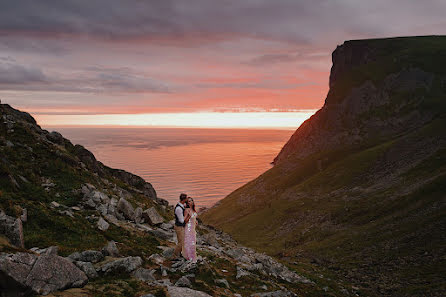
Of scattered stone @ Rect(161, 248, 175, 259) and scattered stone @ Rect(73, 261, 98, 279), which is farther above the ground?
scattered stone @ Rect(73, 261, 98, 279)

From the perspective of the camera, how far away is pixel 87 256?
15.7m

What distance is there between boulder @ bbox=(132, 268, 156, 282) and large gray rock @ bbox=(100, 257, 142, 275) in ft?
0.99

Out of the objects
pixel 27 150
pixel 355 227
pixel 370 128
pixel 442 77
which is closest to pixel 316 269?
pixel 355 227

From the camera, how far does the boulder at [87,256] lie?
15.4 m

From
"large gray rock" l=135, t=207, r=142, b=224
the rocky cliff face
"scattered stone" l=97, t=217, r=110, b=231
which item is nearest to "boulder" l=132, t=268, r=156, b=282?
"scattered stone" l=97, t=217, r=110, b=231

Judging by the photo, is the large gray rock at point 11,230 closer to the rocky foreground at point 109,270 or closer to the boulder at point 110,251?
the rocky foreground at point 109,270

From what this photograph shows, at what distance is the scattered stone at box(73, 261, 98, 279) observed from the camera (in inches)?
557

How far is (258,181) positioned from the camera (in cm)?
15362

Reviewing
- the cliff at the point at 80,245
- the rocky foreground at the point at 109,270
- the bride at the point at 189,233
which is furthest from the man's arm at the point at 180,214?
the cliff at the point at 80,245

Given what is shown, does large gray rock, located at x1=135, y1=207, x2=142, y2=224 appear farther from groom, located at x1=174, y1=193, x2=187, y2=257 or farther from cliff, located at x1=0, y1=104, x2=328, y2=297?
groom, located at x1=174, y1=193, x2=187, y2=257

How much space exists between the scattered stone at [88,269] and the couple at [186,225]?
6165 mm

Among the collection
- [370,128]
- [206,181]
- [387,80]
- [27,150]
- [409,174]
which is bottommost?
[206,181]

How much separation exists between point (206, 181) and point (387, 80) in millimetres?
125475

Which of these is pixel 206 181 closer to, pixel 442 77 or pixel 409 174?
pixel 409 174
